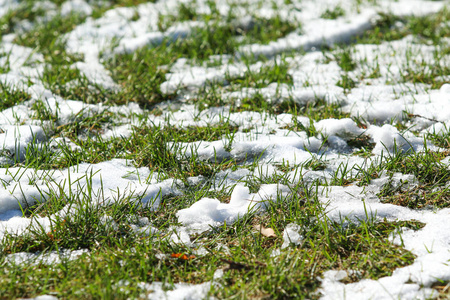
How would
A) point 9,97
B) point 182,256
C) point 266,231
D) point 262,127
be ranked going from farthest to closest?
point 9,97
point 262,127
point 266,231
point 182,256

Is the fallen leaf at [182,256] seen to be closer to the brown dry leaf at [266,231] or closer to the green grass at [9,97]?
the brown dry leaf at [266,231]

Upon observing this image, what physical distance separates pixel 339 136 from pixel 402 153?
40cm

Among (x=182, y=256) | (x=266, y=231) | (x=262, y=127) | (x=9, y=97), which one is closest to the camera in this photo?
(x=182, y=256)

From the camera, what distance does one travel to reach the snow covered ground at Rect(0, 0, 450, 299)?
186cm

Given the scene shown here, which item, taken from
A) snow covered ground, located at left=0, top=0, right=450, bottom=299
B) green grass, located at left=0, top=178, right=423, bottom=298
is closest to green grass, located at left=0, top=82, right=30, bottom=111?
snow covered ground, located at left=0, top=0, right=450, bottom=299

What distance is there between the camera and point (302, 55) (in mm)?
3779

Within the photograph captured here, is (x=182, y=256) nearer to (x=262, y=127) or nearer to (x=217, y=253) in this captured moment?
(x=217, y=253)

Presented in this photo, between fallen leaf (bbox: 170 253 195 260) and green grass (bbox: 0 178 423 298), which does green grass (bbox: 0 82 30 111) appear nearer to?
green grass (bbox: 0 178 423 298)

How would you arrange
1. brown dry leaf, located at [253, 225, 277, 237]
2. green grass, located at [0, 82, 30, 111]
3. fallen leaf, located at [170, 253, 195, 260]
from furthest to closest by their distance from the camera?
green grass, located at [0, 82, 30, 111]
brown dry leaf, located at [253, 225, 277, 237]
fallen leaf, located at [170, 253, 195, 260]

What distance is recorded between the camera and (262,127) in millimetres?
2701

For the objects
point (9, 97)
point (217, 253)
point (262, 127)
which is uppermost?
point (9, 97)

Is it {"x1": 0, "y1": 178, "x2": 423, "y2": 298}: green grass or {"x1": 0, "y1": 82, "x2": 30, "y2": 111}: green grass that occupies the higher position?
{"x1": 0, "y1": 82, "x2": 30, "y2": 111}: green grass

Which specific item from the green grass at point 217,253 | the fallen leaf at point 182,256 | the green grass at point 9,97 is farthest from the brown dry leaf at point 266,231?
the green grass at point 9,97

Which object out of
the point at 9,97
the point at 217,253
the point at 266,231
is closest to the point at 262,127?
the point at 266,231
